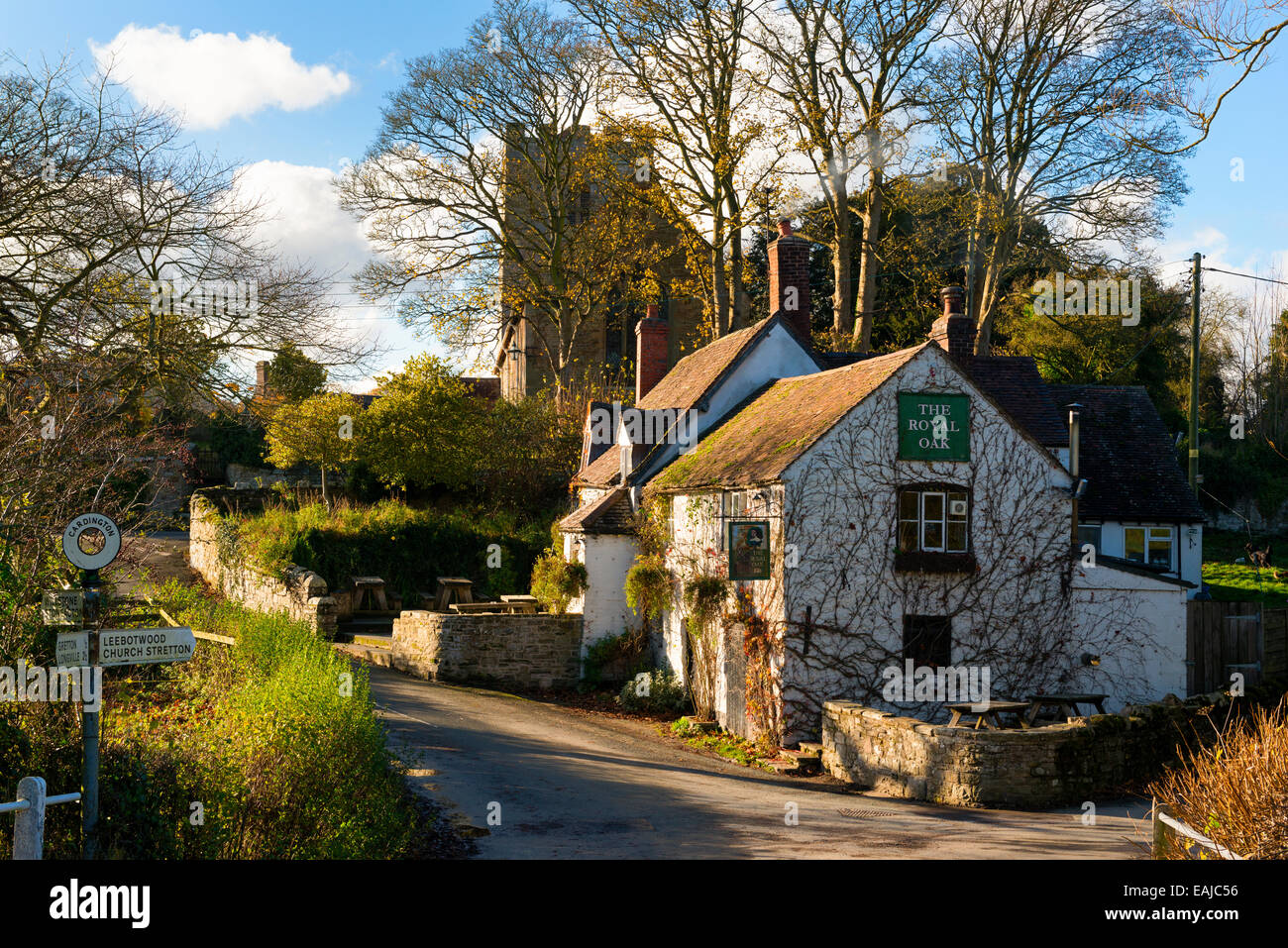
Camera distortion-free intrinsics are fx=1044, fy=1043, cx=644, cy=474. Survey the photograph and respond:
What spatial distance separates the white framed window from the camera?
2844 cm

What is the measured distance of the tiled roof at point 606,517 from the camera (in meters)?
22.5

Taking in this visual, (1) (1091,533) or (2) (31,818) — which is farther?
(1) (1091,533)

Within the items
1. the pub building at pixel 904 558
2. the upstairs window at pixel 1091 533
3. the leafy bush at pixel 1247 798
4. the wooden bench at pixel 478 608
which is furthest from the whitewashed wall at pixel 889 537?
the upstairs window at pixel 1091 533

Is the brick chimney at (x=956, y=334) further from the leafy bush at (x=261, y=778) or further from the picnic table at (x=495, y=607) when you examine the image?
the leafy bush at (x=261, y=778)

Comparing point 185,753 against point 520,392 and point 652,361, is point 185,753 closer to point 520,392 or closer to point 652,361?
point 652,361

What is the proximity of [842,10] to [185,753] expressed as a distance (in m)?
27.5

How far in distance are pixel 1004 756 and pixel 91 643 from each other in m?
11.9

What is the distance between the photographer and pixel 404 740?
48.8ft

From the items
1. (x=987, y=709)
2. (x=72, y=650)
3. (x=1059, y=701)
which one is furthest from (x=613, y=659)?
(x=72, y=650)

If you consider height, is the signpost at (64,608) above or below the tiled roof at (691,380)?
below

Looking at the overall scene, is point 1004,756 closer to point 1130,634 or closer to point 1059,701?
point 1059,701

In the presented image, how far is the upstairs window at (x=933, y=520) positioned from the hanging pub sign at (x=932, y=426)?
646mm

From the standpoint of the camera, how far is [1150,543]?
28516 millimetres

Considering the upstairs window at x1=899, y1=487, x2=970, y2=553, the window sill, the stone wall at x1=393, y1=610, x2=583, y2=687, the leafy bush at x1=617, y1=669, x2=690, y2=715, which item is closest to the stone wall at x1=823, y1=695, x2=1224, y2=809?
the window sill
